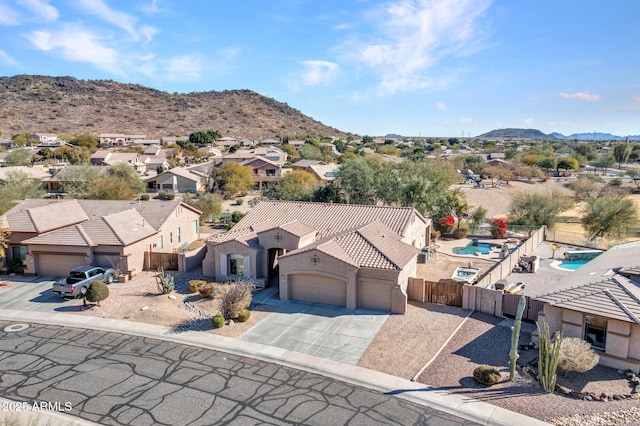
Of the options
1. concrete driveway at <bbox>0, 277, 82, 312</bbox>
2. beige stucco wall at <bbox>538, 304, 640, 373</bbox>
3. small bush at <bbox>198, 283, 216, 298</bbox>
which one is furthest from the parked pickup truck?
beige stucco wall at <bbox>538, 304, 640, 373</bbox>

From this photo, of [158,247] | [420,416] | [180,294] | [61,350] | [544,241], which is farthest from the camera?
[544,241]

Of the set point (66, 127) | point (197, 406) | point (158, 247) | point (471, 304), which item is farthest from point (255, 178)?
point (66, 127)

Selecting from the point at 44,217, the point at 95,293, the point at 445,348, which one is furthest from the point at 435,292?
the point at 44,217

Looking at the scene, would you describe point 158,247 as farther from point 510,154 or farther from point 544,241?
→ point 510,154

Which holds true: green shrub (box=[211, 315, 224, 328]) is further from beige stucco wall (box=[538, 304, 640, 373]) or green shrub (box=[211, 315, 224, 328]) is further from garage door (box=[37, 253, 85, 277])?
beige stucco wall (box=[538, 304, 640, 373])

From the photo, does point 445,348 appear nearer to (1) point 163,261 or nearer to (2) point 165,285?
(2) point 165,285
